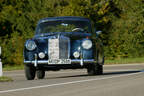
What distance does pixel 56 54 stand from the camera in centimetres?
1352

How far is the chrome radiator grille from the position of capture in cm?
1350

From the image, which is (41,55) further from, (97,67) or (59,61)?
(97,67)

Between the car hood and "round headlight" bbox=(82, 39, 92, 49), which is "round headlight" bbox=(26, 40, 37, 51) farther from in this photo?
"round headlight" bbox=(82, 39, 92, 49)

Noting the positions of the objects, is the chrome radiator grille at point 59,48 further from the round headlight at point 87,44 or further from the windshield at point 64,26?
the windshield at point 64,26

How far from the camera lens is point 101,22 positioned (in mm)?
43156

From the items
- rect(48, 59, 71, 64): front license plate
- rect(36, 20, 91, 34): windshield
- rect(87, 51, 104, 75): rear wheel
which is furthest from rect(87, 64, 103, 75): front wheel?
rect(36, 20, 91, 34): windshield

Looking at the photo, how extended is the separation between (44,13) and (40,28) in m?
27.8

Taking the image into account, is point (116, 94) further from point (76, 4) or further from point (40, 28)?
point (76, 4)

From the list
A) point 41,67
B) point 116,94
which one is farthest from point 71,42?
point 116,94

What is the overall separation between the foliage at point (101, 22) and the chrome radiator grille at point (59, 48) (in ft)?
84.2

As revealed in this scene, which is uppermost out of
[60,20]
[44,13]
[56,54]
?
[44,13]

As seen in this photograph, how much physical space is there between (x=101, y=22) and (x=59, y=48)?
97.8ft

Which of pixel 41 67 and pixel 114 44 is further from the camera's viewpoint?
pixel 114 44

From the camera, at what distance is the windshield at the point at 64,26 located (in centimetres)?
1457
